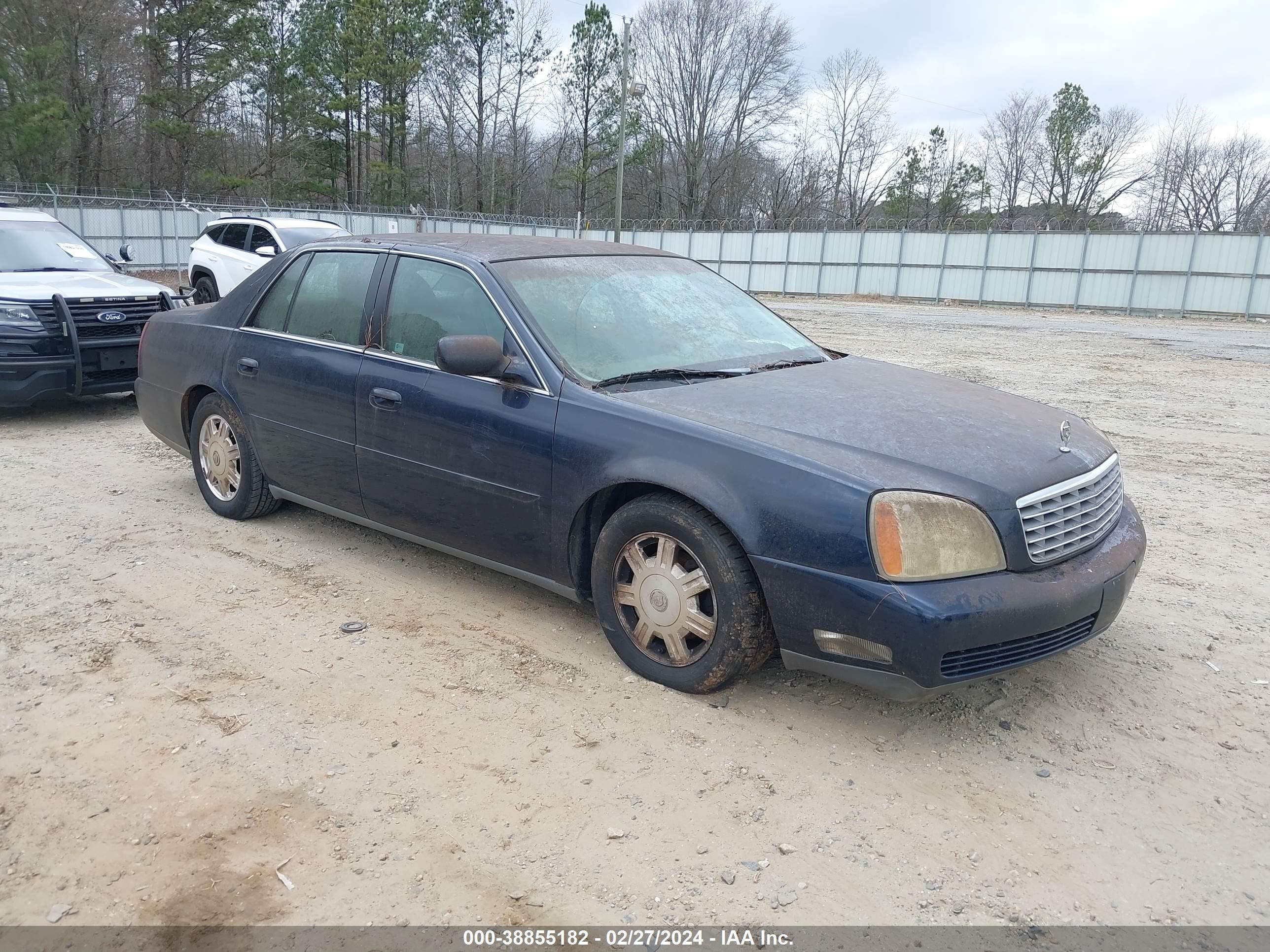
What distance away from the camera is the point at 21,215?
360 inches

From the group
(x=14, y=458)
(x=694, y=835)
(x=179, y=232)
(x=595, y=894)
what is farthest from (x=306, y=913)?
(x=179, y=232)

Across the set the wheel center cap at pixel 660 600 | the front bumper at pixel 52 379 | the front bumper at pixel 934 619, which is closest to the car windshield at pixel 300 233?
the front bumper at pixel 52 379

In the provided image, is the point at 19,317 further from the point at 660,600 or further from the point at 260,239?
the point at 260,239

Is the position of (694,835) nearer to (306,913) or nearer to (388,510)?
(306,913)

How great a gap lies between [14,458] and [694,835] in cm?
639

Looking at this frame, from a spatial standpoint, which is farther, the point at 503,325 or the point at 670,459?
the point at 503,325

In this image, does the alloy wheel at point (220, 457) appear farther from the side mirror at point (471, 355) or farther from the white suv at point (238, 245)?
the white suv at point (238, 245)

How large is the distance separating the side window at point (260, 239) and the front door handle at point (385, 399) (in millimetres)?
10867

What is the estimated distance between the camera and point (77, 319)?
7.87 metres

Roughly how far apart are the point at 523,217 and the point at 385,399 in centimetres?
4166

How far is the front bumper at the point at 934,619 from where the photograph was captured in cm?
289

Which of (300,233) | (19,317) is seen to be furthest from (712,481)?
(300,233)

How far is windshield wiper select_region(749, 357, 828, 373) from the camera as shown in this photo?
413cm

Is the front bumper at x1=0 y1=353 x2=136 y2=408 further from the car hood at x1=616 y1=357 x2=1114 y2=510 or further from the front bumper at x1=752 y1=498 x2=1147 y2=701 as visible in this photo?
the front bumper at x1=752 y1=498 x2=1147 y2=701
